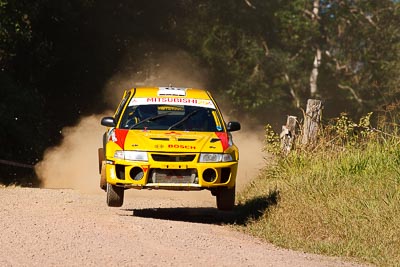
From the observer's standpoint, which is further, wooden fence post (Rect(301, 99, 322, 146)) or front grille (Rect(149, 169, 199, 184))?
wooden fence post (Rect(301, 99, 322, 146))

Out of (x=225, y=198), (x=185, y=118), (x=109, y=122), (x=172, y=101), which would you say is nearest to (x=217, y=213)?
(x=225, y=198)

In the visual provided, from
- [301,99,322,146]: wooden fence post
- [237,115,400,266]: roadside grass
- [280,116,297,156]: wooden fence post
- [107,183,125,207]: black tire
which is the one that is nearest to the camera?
[237,115,400,266]: roadside grass

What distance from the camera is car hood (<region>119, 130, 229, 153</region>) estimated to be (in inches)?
530

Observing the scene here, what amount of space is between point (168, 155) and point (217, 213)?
2.57 metres

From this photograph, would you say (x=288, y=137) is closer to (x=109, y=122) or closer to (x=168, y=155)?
(x=109, y=122)

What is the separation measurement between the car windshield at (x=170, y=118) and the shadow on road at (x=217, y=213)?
1331 mm

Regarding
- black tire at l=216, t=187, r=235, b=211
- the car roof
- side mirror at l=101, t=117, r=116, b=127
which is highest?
the car roof

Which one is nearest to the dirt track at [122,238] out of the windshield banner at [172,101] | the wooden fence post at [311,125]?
the windshield banner at [172,101]

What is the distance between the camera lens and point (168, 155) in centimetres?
1343

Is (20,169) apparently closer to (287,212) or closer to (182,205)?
(182,205)

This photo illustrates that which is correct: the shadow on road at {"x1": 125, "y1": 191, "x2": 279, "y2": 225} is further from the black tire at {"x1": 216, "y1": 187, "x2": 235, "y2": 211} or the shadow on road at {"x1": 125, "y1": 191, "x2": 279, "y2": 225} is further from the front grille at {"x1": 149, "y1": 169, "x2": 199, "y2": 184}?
the front grille at {"x1": 149, "y1": 169, "x2": 199, "y2": 184}

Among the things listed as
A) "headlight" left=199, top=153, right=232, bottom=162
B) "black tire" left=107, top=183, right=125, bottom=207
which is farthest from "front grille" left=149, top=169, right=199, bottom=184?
"black tire" left=107, top=183, right=125, bottom=207

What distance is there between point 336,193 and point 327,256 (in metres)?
2.68

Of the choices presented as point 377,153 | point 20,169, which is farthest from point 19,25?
point 377,153
